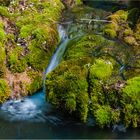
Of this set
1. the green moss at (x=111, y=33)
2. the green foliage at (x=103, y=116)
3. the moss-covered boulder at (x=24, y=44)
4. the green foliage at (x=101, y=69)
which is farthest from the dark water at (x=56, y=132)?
the green moss at (x=111, y=33)

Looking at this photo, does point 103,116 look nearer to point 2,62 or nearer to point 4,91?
point 4,91

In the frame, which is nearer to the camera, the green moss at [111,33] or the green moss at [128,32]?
the green moss at [128,32]

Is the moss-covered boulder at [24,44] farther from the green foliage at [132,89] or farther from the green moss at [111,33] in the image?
the green foliage at [132,89]

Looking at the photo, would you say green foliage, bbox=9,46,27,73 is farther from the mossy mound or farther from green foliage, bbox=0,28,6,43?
the mossy mound

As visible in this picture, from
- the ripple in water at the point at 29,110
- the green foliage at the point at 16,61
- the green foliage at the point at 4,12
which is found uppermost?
the green foliage at the point at 4,12

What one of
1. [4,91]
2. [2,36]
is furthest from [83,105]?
[2,36]

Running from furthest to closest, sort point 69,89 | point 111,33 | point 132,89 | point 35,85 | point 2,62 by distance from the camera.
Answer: point 111,33 → point 2,62 → point 35,85 → point 69,89 → point 132,89

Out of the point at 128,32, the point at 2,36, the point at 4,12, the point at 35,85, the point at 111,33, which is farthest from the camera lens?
the point at 4,12

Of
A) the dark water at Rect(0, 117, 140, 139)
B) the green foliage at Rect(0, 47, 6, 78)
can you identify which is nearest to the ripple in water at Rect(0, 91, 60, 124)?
the dark water at Rect(0, 117, 140, 139)
